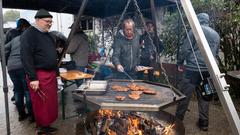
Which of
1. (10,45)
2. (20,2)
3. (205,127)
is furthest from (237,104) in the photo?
(20,2)

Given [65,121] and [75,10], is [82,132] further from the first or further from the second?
[75,10]

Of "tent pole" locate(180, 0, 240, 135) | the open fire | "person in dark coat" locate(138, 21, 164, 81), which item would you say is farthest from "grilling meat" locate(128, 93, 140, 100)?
"person in dark coat" locate(138, 21, 164, 81)

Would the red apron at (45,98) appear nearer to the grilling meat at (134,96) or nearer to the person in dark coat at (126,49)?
the person in dark coat at (126,49)

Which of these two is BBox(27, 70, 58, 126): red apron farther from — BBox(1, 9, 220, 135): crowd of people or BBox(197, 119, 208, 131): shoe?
BBox(197, 119, 208, 131): shoe

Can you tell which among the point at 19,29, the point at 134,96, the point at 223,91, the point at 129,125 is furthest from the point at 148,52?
the point at 223,91

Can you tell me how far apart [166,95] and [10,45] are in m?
3.57

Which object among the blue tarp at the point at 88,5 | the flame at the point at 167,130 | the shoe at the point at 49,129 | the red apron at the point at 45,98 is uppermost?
the blue tarp at the point at 88,5

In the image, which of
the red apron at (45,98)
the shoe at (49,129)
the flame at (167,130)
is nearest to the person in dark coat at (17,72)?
the shoe at (49,129)

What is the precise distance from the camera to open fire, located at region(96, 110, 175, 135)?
3.59 m

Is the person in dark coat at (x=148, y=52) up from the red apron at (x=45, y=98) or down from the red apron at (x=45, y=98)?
up

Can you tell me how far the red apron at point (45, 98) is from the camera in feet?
14.2

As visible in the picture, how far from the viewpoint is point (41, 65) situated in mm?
4223

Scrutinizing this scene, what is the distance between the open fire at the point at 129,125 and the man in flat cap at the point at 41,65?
1083 mm

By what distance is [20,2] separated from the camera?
21.2 ft
